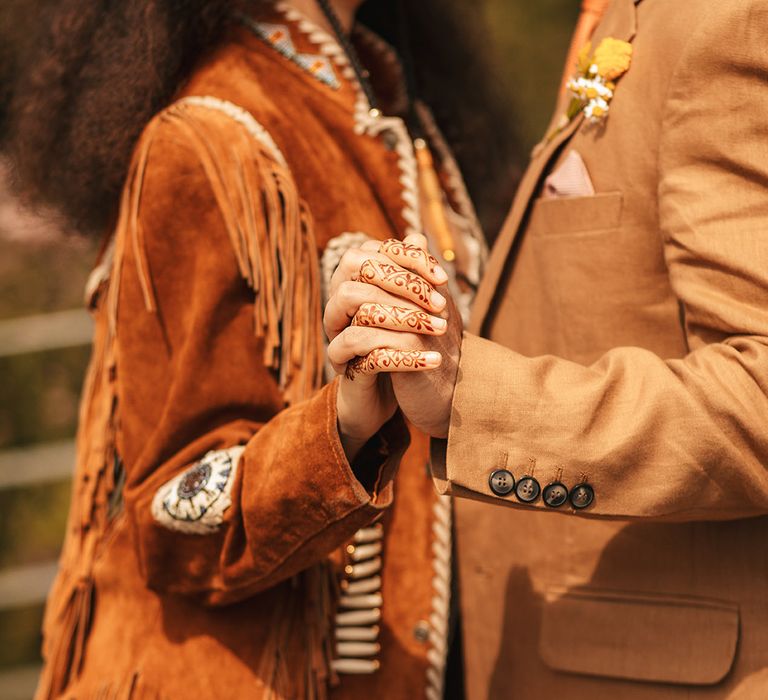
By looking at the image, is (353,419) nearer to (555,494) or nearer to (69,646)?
(555,494)

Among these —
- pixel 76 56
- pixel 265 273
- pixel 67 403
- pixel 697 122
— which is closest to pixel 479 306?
pixel 265 273

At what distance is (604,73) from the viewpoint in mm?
1144

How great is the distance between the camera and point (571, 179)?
3.87 ft

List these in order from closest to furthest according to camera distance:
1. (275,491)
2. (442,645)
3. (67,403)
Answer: (275,491), (442,645), (67,403)

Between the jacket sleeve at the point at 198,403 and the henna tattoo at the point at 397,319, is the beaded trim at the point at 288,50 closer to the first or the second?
the jacket sleeve at the point at 198,403

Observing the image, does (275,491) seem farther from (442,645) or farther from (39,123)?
(39,123)

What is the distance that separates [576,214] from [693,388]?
0.28 meters

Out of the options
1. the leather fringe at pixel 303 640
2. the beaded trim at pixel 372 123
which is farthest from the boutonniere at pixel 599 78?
the leather fringe at pixel 303 640

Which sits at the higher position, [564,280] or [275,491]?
[564,280]

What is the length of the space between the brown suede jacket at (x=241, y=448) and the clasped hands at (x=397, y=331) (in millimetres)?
96

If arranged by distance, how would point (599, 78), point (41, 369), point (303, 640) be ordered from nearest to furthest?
point (599, 78), point (303, 640), point (41, 369)

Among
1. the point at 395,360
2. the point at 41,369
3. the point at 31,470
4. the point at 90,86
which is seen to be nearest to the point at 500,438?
the point at 395,360

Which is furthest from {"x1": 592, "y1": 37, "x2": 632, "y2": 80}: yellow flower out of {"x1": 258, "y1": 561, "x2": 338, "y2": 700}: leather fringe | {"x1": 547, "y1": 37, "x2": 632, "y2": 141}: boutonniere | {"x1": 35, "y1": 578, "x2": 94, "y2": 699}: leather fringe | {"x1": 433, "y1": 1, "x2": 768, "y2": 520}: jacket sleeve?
{"x1": 35, "y1": 578, "x2": 94, "y2": 699}: leather fringe

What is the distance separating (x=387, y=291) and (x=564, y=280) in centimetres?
33
